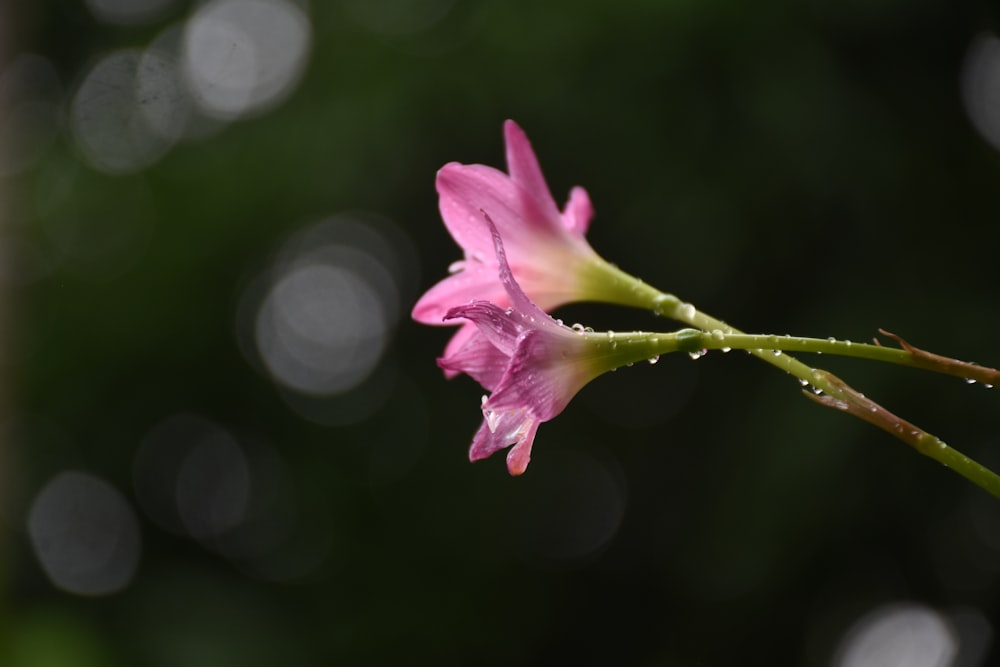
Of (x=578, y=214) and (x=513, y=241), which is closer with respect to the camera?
(x=513, y=241)

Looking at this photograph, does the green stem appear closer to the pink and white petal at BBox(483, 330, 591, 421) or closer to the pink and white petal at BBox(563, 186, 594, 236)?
the pink and white petal at BBox(483, 330, 591, 421)

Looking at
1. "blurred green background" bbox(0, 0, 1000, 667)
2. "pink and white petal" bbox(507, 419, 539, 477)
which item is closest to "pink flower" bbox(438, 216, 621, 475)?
"pink and white petal" bbox(507, 419, 539, 477)

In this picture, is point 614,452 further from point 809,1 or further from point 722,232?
point 809,1

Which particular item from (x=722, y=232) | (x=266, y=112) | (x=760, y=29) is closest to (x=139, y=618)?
(x=266, y=112)

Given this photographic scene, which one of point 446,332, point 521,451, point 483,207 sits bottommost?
point 446,332

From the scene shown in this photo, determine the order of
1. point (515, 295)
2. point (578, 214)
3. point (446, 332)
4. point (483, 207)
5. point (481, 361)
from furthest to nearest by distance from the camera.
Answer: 1. point (446, 332)
2. point (578, 214)
3. point (483, 207)
4. point (481, 361)
5. point (515, 295)

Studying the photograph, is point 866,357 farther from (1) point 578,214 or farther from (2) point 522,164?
(1) point 578,214

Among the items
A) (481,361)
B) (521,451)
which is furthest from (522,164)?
(521,451)
